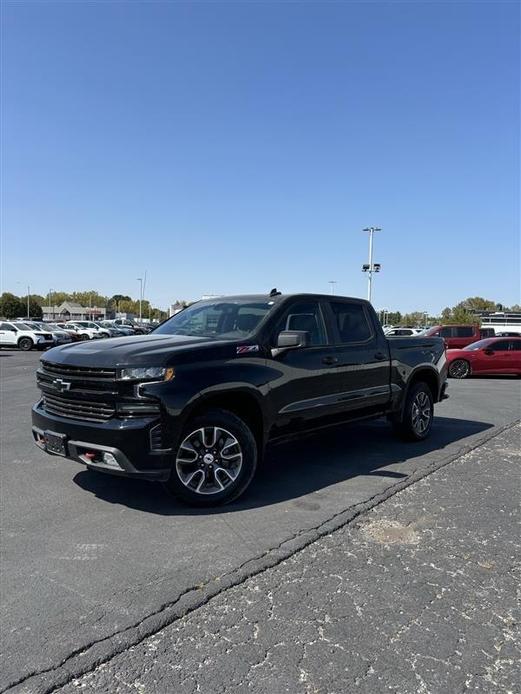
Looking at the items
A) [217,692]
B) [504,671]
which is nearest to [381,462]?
[504,671]

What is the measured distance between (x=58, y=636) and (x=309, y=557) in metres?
1.64

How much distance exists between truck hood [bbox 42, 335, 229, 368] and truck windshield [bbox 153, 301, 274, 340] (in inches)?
11.8

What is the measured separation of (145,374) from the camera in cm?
427

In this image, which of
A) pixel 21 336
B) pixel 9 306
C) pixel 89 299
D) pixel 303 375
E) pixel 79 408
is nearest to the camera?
pixel 79 408

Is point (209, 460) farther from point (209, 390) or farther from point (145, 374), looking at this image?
point (145, 374)

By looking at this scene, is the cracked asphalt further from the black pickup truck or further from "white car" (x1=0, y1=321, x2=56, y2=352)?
"white car" (x1=0, y1=321, x2=56, y2=352)

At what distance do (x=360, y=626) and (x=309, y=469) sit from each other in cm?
305

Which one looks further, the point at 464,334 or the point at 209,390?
the point at 464,334

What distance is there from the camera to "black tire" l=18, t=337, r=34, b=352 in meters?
31.1

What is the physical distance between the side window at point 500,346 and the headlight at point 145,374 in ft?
52.0

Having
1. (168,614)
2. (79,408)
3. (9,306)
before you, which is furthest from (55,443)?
(9,306)

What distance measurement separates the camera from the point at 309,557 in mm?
3672

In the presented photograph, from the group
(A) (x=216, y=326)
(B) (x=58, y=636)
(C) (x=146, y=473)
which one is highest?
(A) (x=216, y=326)

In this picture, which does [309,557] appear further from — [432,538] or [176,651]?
[176,651]
